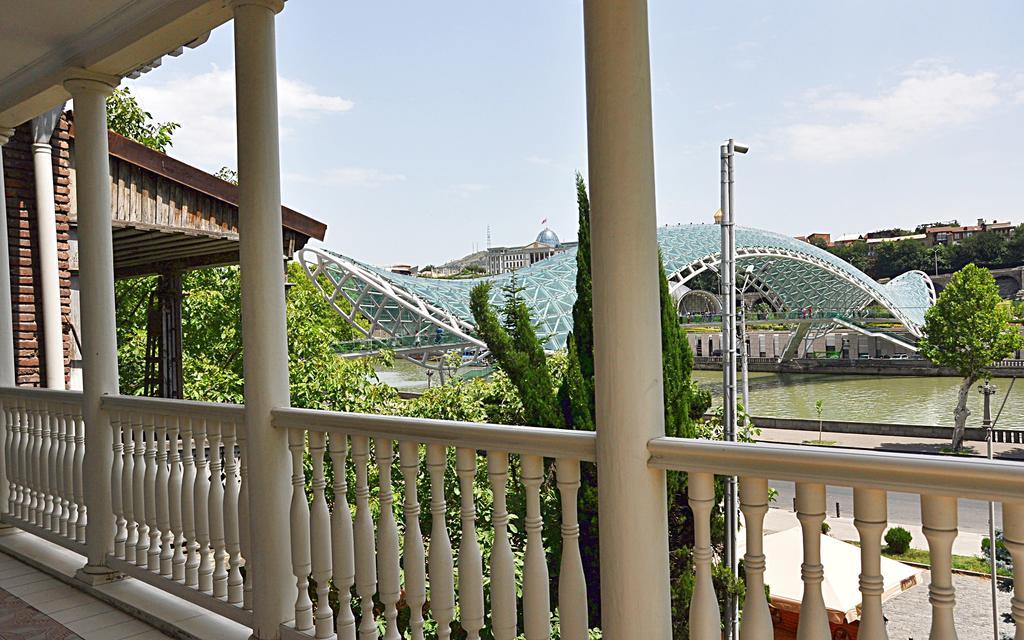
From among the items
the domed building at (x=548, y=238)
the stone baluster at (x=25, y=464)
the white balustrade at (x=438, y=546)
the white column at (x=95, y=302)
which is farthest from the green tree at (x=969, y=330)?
the domed building at (x=548, y=238)

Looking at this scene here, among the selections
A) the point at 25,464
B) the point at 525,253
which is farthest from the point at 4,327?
the point at 525,253

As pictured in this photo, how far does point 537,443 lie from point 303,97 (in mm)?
53575

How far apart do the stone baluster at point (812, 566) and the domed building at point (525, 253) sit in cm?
3924

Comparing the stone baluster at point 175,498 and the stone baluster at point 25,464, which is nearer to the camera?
the stone baluster at point 175,498

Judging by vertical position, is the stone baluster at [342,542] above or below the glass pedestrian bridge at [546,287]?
below

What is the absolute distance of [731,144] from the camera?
8.23m

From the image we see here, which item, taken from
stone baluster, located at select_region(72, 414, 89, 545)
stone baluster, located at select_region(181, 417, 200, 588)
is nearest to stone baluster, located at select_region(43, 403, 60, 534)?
stone baluster, located at select_region(72, 414, 89, 545)

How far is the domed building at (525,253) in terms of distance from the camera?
42.1 metres

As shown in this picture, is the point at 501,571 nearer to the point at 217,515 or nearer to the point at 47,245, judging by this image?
the point at 217,515

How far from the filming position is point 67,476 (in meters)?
3.56

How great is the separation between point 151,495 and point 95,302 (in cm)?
79

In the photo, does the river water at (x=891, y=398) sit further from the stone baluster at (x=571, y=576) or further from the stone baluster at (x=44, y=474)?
the stone baluster at (x=571, y=576)

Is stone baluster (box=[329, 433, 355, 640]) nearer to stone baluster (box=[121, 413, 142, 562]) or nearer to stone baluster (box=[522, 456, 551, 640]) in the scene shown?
stone baluster (box=[522, 456, 551, 640])

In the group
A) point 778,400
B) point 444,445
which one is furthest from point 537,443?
point 778,400
